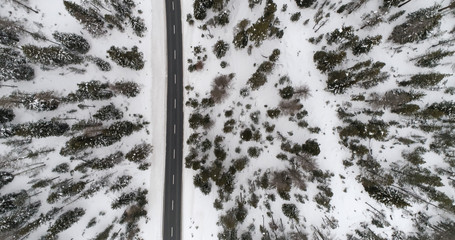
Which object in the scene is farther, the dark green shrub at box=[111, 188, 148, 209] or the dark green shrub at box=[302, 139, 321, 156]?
the dark green shrub at box=[111, 188, 148, 209]

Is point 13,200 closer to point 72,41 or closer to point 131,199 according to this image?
point 131,199

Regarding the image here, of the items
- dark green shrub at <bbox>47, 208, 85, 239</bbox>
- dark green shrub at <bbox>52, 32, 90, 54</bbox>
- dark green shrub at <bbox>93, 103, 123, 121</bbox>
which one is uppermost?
dark green shrub at <bbox>52, 32, 90, 54</bbox>

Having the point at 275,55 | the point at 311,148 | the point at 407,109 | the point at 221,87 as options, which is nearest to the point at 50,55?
the point at 221,87

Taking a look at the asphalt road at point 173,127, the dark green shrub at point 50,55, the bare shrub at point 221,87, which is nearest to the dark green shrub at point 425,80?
the bare shrub at point 221,87

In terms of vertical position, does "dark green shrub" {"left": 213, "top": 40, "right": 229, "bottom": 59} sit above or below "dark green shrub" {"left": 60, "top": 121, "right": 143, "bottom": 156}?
above

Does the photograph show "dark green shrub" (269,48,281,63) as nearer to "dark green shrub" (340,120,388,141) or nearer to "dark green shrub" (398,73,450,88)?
"dark green shrub" (340,120,388,141)

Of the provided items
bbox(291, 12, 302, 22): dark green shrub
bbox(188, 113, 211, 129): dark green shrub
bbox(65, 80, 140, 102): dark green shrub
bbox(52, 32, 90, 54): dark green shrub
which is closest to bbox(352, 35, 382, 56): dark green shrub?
bbox(291, 12, 302, 22): dark green shrub
